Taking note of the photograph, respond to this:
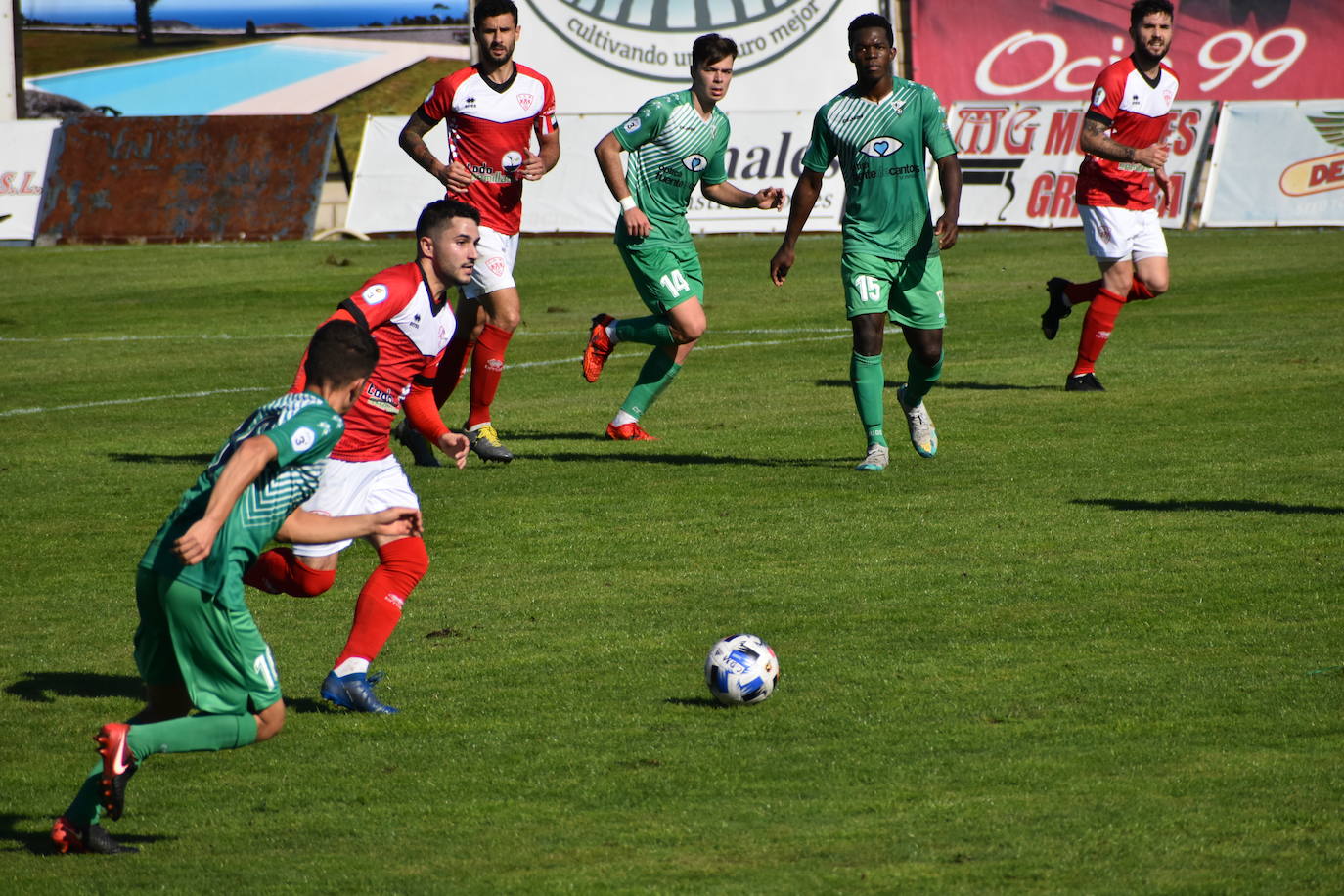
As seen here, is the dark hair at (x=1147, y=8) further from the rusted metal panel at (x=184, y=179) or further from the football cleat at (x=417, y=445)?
the rusted metal panel at (x=184, y=179)

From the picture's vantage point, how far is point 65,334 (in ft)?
58.1

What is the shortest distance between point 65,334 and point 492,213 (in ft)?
27.4

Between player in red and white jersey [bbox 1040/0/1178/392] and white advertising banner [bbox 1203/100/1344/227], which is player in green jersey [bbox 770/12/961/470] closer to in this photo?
player in red and white jersey [bbox 1040/0/1178/392]

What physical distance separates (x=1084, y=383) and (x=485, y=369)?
4397mm

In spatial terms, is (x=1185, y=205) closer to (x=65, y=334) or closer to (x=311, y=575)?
(x=65, y=334)

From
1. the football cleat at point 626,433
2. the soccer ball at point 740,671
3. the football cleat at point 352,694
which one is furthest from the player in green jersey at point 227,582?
the football cleat at point 626,433

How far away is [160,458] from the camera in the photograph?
35.4ft

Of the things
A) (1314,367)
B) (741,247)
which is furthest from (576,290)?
(1314,367)

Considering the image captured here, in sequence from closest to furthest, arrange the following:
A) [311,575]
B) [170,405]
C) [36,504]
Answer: [311,575] → [36,504] → [170,405]

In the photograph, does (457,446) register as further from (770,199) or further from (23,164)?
(23,164)

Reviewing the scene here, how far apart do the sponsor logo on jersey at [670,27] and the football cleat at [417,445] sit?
23.2 meters

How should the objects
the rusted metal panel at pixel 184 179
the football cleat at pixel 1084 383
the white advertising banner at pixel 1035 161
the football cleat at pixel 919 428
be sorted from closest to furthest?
the football cleat at pixel 919 428 < the football cleat at pixel 1084 383 < the white advertising banner at pixel 1035 161 < the rusted metal panel at pixel 184 179

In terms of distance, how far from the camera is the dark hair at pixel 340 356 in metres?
4.91

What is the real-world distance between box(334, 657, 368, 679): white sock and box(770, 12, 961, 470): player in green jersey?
461cm
